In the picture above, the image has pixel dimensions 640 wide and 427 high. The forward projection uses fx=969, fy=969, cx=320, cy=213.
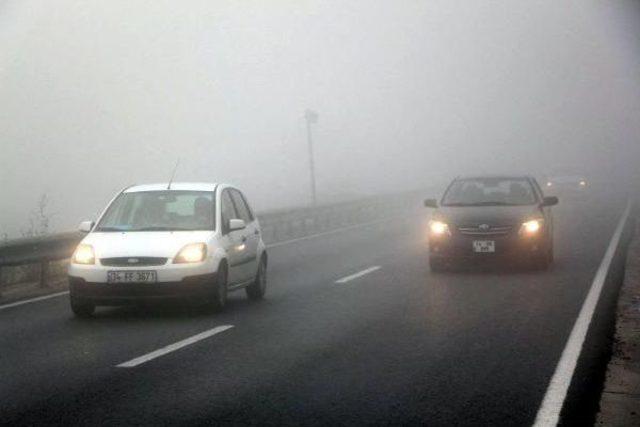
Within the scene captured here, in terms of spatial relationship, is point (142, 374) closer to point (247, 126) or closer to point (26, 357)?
point (26, 357)

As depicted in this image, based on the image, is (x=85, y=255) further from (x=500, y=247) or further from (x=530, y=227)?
(x=530, y=227)

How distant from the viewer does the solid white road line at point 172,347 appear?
26.3ft

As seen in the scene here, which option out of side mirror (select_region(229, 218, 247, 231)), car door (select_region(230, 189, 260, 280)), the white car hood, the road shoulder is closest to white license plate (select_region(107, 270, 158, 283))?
the white car hood

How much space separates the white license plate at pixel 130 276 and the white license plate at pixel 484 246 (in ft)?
21.9

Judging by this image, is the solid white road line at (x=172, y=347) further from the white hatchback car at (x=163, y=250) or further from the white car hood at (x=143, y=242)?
the white car hood at (x=143, y=242)

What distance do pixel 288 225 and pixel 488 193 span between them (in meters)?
11.4

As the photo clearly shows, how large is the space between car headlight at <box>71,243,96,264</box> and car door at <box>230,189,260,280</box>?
6.90 ft

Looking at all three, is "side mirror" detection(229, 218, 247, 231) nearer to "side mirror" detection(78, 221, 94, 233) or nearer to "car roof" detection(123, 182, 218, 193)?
"car roof" detection(123, 182, 218, 193)

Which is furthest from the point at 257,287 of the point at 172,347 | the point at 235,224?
the point at 172,347

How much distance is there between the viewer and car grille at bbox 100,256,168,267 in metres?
10.4

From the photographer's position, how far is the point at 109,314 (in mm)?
11297

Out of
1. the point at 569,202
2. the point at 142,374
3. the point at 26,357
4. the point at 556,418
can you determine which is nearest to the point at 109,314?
the point at 26,357

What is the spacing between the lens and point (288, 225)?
27.9 metres

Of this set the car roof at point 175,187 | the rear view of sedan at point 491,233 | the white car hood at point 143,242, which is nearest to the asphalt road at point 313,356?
the rear view of sedan at point 491,233
